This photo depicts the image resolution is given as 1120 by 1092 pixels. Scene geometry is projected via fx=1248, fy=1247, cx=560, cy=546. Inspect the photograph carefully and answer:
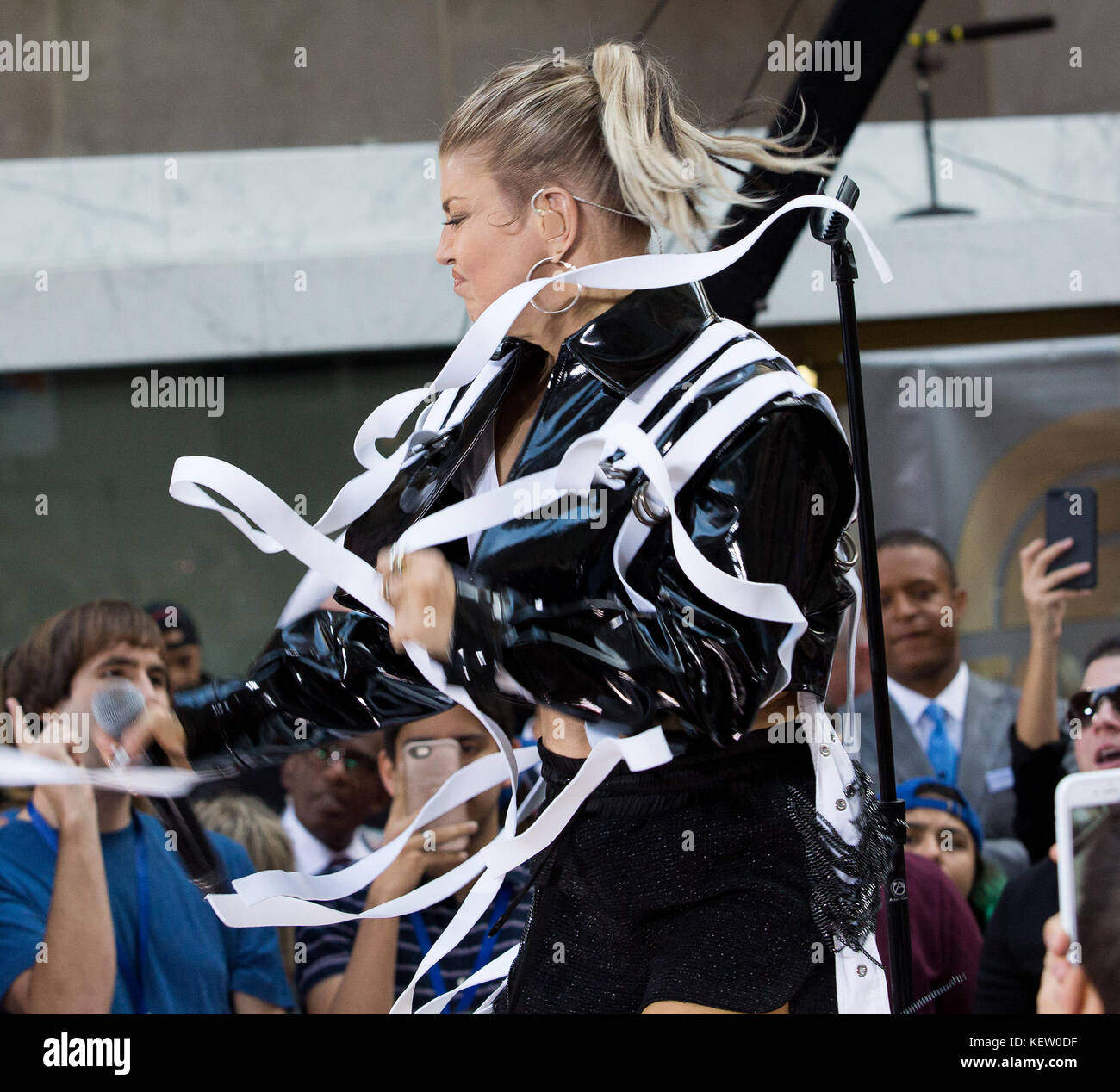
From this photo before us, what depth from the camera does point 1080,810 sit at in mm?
2205

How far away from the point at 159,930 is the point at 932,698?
1.86 metres

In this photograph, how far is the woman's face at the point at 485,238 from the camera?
135 centimetres

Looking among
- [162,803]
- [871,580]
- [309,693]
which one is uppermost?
[871,580]

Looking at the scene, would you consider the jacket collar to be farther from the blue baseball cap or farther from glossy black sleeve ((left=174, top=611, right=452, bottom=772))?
the blue baseball cap

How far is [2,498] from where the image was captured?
153 inches

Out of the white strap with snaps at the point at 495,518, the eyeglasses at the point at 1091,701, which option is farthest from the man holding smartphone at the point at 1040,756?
the white strap with snaps at the point at 495,518

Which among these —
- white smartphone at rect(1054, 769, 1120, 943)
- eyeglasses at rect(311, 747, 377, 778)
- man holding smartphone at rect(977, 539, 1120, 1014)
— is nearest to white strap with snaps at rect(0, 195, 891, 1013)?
white smartphone at rect(1054, 769, 1120, 943)

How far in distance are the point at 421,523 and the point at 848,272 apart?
2.03 ft

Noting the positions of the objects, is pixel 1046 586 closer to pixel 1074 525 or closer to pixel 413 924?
pixel 1074 525

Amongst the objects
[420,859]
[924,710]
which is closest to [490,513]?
[420,859]

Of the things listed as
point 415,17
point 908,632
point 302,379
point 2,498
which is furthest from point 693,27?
point 2,498

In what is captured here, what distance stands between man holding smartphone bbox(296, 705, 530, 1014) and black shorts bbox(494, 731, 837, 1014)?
2.95 ft

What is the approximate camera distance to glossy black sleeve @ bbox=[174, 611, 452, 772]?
1425 millimetres

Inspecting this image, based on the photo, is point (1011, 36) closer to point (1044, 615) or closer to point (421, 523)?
point (1044, 615)
